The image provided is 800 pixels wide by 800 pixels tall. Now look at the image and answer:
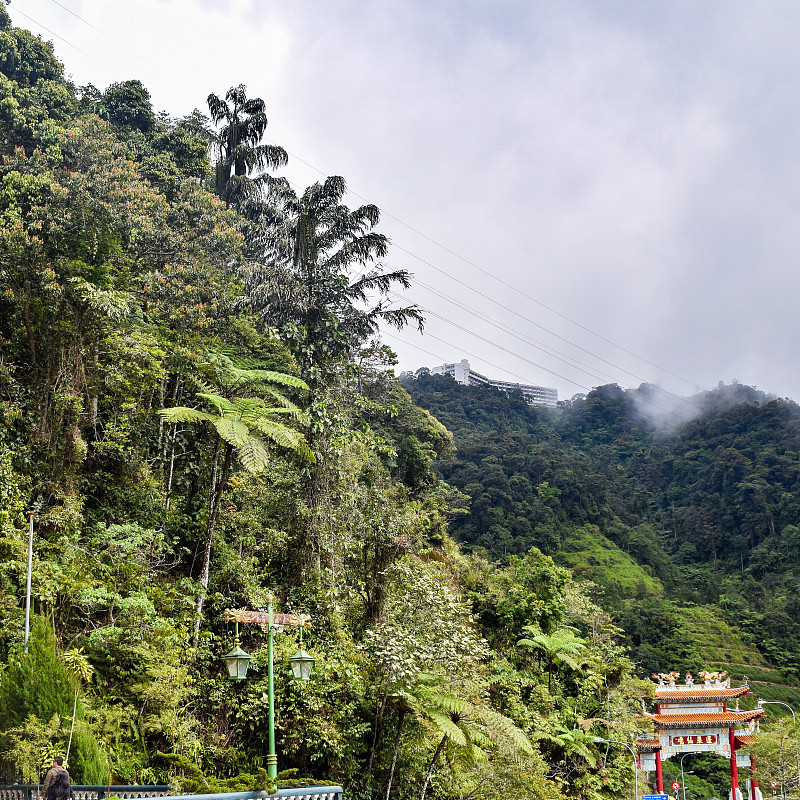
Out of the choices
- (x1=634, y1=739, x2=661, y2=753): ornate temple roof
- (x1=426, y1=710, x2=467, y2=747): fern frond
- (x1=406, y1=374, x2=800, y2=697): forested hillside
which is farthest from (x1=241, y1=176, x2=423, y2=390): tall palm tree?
(x1=406, y1=374, x2=800, y2=697): forested hillside

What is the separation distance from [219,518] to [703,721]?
22.1 metres

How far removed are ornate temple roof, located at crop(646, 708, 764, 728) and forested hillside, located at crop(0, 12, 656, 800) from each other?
5.82 m

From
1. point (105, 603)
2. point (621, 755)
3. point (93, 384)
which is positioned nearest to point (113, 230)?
point (93, 384)

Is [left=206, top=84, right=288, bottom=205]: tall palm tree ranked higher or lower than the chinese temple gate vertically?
higher

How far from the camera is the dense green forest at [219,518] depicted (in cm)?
884

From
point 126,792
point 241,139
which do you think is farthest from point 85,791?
point 241,139

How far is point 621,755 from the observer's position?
20.2 m

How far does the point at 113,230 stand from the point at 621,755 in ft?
66.8

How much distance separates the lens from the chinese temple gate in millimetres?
24828

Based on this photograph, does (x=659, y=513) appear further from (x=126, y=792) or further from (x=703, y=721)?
(x=126, y=792)

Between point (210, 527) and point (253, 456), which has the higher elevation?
point (253, 456)

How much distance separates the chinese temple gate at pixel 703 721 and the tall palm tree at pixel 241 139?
24.3 meters

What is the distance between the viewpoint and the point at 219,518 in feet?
40.4

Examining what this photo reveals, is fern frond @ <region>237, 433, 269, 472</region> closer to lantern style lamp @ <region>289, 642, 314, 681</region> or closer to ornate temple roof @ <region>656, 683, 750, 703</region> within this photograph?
lantern style lamp @ <region>289, 642, 314, 681</region>
